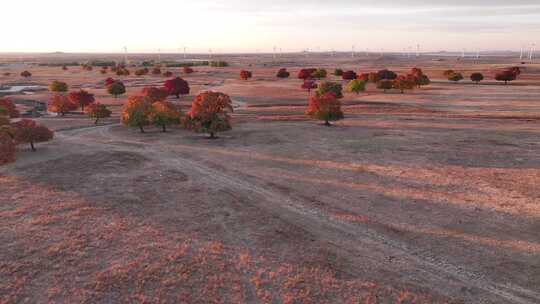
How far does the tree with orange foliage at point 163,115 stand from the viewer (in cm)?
5850

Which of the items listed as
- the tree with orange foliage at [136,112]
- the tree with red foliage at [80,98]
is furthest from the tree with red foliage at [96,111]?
the tree with red foliage at [80,98]

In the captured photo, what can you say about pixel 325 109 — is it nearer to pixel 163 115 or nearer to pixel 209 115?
pixel 209 115

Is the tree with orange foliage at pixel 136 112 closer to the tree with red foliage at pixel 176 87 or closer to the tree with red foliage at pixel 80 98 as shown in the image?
the tree with red foliage at pixel 80 98

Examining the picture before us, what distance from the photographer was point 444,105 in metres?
83.6

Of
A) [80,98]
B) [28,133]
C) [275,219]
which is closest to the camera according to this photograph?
[275,219]

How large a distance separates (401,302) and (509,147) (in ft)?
122

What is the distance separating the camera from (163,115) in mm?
58594

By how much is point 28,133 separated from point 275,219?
34341mm

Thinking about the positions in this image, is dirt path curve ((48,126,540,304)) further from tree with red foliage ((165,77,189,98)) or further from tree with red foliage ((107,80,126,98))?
tree with red foliage ((107,80,126,98))

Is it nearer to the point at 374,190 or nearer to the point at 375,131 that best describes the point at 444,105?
the point at 375,131

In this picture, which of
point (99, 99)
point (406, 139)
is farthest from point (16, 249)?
point (99, 99)

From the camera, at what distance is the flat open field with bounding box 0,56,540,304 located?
20.1 m

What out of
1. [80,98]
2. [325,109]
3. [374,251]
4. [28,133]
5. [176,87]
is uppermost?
[176,87]

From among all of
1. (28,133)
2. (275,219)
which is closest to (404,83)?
(275,219)
